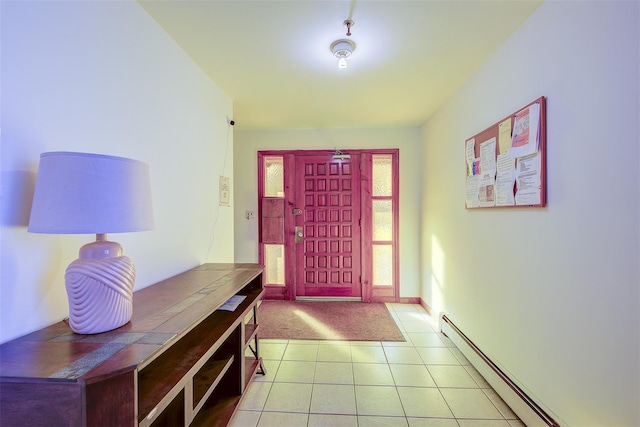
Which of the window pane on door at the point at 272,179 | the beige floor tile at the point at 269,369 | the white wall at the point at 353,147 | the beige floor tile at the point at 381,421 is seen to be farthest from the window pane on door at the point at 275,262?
the beige floor tile at the point at 381,421

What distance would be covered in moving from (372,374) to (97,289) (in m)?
1.93

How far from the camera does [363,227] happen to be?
3.67 metres

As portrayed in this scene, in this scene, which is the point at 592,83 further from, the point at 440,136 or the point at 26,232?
the point at 26,232

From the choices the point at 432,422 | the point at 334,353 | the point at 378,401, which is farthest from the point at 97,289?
the point at 334,353

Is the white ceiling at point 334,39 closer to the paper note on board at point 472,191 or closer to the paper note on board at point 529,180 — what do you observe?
the paper note on board at point 529,180

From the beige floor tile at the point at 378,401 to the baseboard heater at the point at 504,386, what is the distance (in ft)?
2.29

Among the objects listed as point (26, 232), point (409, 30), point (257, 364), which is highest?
point (409, 30)

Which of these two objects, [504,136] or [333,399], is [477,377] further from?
[504,136]

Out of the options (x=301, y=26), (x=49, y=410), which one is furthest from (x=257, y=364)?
(x=301, y=26)

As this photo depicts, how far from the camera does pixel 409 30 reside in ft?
5.38

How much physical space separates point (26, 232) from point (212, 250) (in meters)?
1.36

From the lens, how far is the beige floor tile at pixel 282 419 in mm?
1575

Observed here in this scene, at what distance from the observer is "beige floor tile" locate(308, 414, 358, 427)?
1.57 metres

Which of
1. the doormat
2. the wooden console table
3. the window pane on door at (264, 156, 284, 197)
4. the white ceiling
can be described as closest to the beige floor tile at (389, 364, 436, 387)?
the doormat
